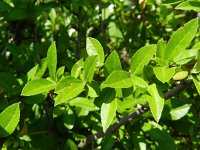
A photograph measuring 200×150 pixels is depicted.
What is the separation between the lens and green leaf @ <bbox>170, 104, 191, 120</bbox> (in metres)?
1.58

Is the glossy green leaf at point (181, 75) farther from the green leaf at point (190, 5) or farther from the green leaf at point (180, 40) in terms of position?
the green leaf at point (190, 5)

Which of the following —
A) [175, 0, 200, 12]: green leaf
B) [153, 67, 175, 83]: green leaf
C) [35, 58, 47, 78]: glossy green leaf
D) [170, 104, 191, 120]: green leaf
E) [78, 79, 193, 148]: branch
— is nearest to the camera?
[153, 67, 175, 83]: green leaf

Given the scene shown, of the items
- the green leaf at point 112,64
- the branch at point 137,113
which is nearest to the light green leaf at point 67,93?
the green leaf at point 112,64

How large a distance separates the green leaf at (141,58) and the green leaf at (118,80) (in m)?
0.04

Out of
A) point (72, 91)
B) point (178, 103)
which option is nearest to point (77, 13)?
point (178, 103)

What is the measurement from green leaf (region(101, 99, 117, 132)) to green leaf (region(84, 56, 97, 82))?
0.09 meters

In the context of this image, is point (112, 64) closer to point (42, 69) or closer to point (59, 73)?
point (59, 73)

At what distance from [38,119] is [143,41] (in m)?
0.69

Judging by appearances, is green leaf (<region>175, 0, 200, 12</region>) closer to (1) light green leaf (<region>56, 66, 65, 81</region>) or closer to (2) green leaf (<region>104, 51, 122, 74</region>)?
(2) green leaf (<region>104, 51, 122, 74</region>)

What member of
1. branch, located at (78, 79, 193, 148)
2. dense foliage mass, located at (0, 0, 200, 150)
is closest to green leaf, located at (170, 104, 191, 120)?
dense foliage mass, located at (0, 0, 200, 150)

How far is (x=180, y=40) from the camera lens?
1146mm

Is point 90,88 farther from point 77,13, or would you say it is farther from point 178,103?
point 77,13

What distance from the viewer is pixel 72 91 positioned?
115 cm

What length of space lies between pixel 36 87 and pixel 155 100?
0.37 meters
